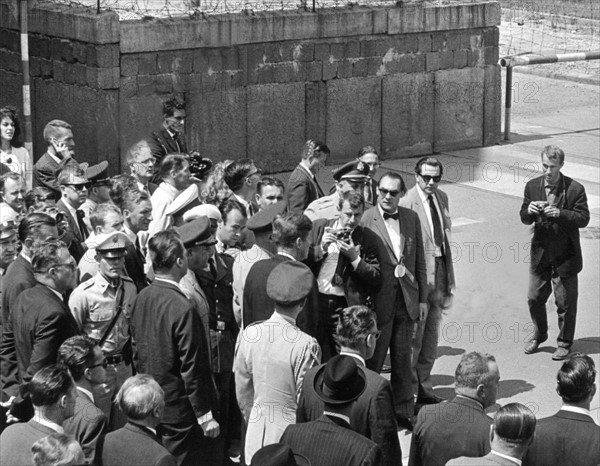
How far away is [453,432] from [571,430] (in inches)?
24.7

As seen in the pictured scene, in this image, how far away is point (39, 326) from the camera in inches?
278

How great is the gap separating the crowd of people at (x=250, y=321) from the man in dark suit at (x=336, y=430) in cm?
1

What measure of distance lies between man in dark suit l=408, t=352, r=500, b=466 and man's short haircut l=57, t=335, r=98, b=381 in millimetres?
1796

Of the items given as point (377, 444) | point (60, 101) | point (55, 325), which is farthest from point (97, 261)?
point (60, 101)

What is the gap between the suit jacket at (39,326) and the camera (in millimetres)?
7051

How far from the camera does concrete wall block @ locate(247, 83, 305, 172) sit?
15977 mm

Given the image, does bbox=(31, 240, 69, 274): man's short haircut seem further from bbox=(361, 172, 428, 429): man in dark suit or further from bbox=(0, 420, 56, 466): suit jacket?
bbox=(361, 172, 428, 429): man in dark suit

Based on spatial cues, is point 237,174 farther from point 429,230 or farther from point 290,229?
point 290,229

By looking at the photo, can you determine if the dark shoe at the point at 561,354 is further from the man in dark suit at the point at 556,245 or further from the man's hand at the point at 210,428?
the man's hand at the point at 210,428

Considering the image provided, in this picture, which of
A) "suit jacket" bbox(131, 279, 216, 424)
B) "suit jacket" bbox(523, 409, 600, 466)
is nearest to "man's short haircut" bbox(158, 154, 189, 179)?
"suit jacket" bbox(131, 279, 216, 424)

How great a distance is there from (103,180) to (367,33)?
805 centimetres

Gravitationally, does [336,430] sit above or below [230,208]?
below

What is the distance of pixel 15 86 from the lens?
612 inches

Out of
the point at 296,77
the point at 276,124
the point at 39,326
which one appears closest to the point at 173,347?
the point at 39,326
